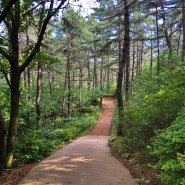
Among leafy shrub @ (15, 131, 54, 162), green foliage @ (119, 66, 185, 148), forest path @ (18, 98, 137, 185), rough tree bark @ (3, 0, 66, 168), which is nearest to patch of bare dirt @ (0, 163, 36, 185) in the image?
forest path @ (18, 98, 137, 185)

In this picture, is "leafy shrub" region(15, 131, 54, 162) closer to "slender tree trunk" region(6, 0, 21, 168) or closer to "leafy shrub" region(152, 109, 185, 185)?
"slender tree trunk" region(6, 0, 21, 168)

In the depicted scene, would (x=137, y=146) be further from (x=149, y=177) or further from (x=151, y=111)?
(x=149, y=177)

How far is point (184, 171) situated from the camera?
407 cm

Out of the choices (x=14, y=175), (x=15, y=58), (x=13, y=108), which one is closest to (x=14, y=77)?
(x=15, y=58)

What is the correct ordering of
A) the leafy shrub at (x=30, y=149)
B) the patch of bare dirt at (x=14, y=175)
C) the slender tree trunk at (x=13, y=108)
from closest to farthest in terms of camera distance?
the patch of bare dirt at (x=14, y=175)
the slender tree trunk at (x=13, y=108)
the leafy shrub at (x=30, y=149)

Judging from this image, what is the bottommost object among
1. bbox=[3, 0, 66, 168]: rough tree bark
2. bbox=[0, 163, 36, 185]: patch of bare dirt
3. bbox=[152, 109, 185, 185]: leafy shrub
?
bbox=[0, 163, 36, 185]: patch of bare dirt

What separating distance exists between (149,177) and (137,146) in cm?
286

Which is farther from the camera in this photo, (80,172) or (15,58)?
(15,58)

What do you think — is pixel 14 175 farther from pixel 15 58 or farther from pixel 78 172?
pixel 15 58

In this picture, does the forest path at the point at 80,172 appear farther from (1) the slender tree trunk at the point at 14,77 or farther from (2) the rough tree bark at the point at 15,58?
(2) the rough tree bark at the point at 15,58

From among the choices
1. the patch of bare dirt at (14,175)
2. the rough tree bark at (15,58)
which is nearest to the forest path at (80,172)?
the patch of bare dirt at (14,175)

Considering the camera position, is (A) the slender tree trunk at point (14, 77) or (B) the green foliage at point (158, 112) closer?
(A) the slender tree trunk at point (14, 77)

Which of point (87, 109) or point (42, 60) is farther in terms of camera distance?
point (87, 109)

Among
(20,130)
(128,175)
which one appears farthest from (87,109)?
(128,175)
